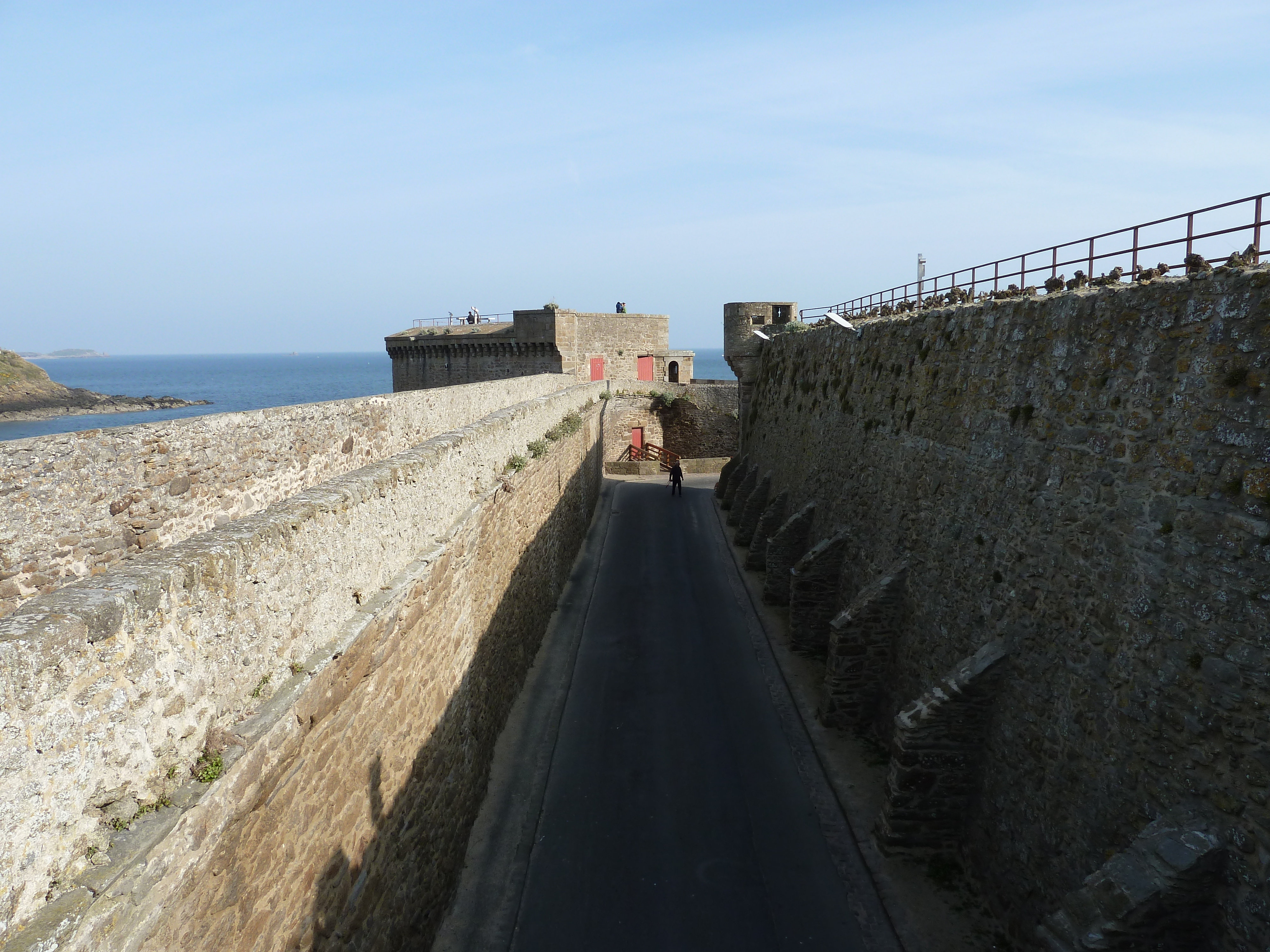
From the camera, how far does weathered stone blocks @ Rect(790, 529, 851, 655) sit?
45.6 ft

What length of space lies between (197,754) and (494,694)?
23.4ft

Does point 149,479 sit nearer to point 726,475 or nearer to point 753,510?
point 753,510

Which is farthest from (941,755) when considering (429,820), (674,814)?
(429,820)

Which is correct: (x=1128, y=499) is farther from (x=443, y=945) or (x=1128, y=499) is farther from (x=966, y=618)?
(x=443, y=945)

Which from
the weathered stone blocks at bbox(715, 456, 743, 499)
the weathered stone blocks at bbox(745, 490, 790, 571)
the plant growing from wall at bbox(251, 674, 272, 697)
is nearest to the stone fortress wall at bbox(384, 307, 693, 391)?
the weathered stone blocks at bbox(715, 456, 743, 499)

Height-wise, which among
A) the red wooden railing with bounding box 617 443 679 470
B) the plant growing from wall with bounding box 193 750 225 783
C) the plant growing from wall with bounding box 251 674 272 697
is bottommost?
the red wooden railing with bounding box 617 443 679 470

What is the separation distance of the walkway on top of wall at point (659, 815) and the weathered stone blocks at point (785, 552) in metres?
Answer: 1.27

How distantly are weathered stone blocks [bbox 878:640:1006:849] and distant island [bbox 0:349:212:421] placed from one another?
74.2 m

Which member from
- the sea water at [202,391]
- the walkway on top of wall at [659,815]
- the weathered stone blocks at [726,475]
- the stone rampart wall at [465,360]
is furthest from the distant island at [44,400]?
the walkway on top of wall at [659,815]

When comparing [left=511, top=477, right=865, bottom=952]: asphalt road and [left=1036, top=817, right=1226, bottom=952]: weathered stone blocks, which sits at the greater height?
[left=1036, top=817, right=1226, bottom=952]: weathered stone blocks

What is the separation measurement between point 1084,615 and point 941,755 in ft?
8.00

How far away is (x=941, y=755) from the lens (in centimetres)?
848

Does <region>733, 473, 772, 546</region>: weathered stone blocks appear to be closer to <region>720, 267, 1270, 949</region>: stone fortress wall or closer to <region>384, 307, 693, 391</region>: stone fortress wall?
<region>720, 267, 1270, 949</region>: stone fortress wall

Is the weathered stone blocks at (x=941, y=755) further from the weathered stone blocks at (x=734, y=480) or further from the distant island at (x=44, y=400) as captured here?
the distant island at (x=44, y=400)
